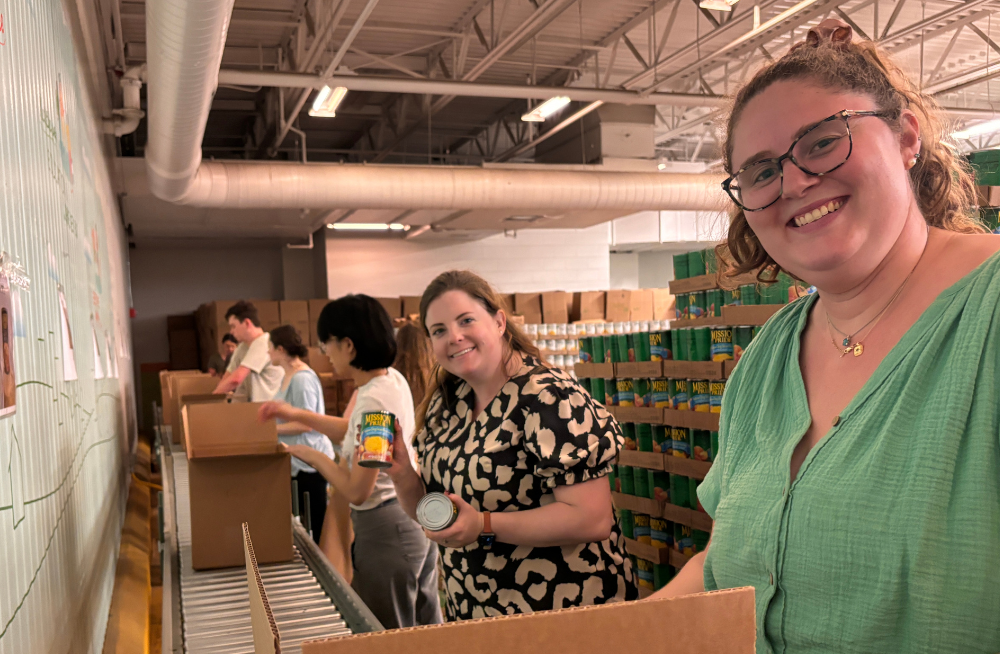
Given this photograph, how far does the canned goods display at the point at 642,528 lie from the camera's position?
4691mm

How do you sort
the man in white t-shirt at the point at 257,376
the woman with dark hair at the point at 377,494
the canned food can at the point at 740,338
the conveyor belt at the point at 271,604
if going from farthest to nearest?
the man in white t-shirt at the point at 257,376
the canned food can at the point at 740,338
the woman with dark hair at the point at 377,494
the conveyor belt at the point at 271,604

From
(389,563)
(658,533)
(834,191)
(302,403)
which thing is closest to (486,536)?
(389,563)

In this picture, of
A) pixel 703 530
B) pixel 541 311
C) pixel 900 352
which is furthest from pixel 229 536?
pixel 541 311

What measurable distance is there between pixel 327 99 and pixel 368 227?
5209 mm

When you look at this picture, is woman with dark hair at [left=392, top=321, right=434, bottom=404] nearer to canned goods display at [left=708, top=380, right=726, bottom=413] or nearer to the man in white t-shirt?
canned goods display at [left=708, top=380, right=726, bottom=413]

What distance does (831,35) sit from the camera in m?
1.13

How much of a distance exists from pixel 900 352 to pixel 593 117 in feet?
31.0

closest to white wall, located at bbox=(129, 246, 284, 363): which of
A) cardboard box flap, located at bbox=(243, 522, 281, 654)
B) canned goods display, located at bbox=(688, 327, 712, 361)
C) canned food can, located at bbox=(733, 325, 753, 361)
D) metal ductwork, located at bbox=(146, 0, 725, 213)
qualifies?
metal ductwork, located at bbox=(146, 0, 725, 213)

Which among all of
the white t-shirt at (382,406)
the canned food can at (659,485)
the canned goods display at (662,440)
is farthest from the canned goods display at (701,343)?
the white t-shirt at (382,406)

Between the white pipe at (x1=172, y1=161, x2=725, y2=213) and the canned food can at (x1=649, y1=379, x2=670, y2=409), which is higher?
the white pipe at (x1=172, y1=161, x2=725, y2=213)

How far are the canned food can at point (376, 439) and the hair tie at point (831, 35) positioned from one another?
1.26 metres

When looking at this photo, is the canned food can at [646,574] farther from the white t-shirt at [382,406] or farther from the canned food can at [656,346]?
the white t-shirt at [382,406]

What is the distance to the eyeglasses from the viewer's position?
1.04 metres

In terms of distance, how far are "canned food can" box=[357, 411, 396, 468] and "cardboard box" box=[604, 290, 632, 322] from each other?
9818 mm
